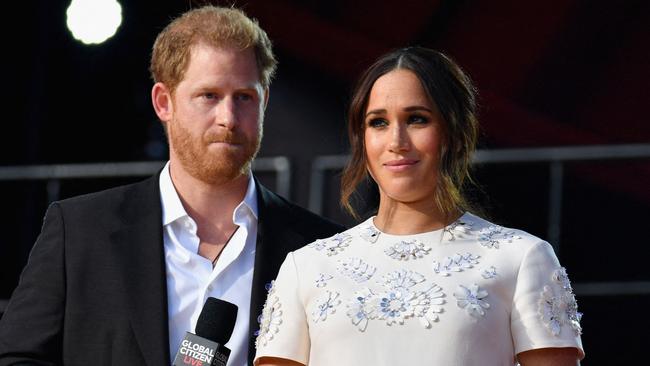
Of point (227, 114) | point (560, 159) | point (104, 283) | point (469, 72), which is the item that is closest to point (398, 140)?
point (227, 114)

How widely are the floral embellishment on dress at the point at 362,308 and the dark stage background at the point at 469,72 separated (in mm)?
2714

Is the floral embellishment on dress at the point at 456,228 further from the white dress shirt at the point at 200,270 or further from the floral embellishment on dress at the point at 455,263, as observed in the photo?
the white dress shirt at the point at 200,270

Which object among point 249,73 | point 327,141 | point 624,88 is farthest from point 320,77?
point 249,73

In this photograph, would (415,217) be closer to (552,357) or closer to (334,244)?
(334,244)

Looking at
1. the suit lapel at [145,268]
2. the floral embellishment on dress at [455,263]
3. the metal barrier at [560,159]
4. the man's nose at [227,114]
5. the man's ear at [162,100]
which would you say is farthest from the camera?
the metal barrier at [560,159]

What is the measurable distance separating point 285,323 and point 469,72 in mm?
3421

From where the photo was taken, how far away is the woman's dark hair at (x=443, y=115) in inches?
114

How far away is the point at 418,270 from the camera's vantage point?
2840 millimetres

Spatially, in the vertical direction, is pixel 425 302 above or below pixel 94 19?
below

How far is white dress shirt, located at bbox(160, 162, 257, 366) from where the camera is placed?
139 inches

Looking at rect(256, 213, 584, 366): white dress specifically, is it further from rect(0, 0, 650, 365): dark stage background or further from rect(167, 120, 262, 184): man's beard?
rect(0, 0, 650, 365): dark stage background

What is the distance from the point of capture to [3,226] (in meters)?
6.88

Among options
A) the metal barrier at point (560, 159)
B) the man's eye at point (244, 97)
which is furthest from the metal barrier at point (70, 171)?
the man's eye at point (244, 97)

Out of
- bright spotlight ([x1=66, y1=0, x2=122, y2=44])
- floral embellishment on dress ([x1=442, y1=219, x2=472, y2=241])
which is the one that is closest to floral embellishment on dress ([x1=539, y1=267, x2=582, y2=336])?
floral embellishment on dress ([x1=442, y1=219, x2=472, y2=241])
